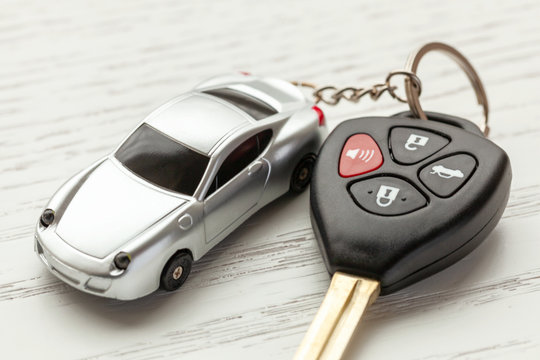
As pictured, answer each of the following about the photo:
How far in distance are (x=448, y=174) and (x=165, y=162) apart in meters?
0.76

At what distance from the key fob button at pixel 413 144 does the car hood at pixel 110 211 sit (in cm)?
60

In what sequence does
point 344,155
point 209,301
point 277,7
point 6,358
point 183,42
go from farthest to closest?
1. point 277,7
2. point 183,42
3. point 344,155
4. point 209,301
5. point 6,358

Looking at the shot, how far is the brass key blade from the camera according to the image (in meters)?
1.54

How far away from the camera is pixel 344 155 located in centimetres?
191

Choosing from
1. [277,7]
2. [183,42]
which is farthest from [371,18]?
[183,42]

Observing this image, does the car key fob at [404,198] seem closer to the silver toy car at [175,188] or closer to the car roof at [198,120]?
the silver toy car at [175,188]

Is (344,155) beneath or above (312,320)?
above

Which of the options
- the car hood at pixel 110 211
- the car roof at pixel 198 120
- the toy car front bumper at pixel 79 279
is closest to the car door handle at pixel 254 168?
the car roof at pixel 198 120

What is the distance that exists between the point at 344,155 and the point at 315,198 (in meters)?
0.18

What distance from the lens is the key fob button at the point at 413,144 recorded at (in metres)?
1.86

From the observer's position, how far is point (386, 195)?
5.78 feet

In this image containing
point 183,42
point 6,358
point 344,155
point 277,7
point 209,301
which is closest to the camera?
point 6,358

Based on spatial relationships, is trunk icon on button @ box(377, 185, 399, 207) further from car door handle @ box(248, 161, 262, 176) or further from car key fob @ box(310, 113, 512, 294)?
car door handle @ box(248, 161, 262, 176)

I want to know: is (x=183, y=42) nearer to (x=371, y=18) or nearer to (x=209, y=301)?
(x=371, y=18)
